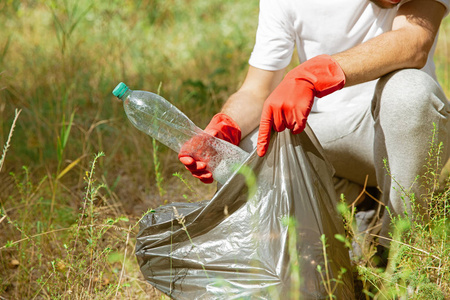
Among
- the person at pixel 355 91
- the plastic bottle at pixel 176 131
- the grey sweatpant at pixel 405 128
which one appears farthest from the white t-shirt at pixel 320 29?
the plastic bottle at pixel 176 131

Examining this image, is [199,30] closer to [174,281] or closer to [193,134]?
[193,134]

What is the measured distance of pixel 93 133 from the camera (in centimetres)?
331

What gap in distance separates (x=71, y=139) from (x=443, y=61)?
312 centimetres

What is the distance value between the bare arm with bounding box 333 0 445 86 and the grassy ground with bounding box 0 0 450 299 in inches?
24.9

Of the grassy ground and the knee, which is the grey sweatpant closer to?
the knee

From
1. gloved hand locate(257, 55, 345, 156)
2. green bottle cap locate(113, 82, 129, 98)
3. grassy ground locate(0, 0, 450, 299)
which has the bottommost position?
grassy ground locate(0, 0, 450, 299)

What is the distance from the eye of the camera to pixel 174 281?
1.68m

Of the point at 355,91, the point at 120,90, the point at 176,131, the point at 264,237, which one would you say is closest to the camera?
the point at 264,237

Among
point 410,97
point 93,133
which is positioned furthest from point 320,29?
point 93,133

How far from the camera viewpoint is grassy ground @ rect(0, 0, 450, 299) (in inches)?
77.9

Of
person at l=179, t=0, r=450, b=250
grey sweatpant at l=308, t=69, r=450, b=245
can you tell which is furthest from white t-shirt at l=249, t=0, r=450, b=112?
grey sweatpant at l=308, t=69, r=450, b=245

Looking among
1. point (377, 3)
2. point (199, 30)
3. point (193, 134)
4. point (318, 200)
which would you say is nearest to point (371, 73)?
point (377, 3)

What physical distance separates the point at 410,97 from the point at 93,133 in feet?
7.17

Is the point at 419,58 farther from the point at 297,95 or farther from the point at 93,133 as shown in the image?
the point at 93,133
